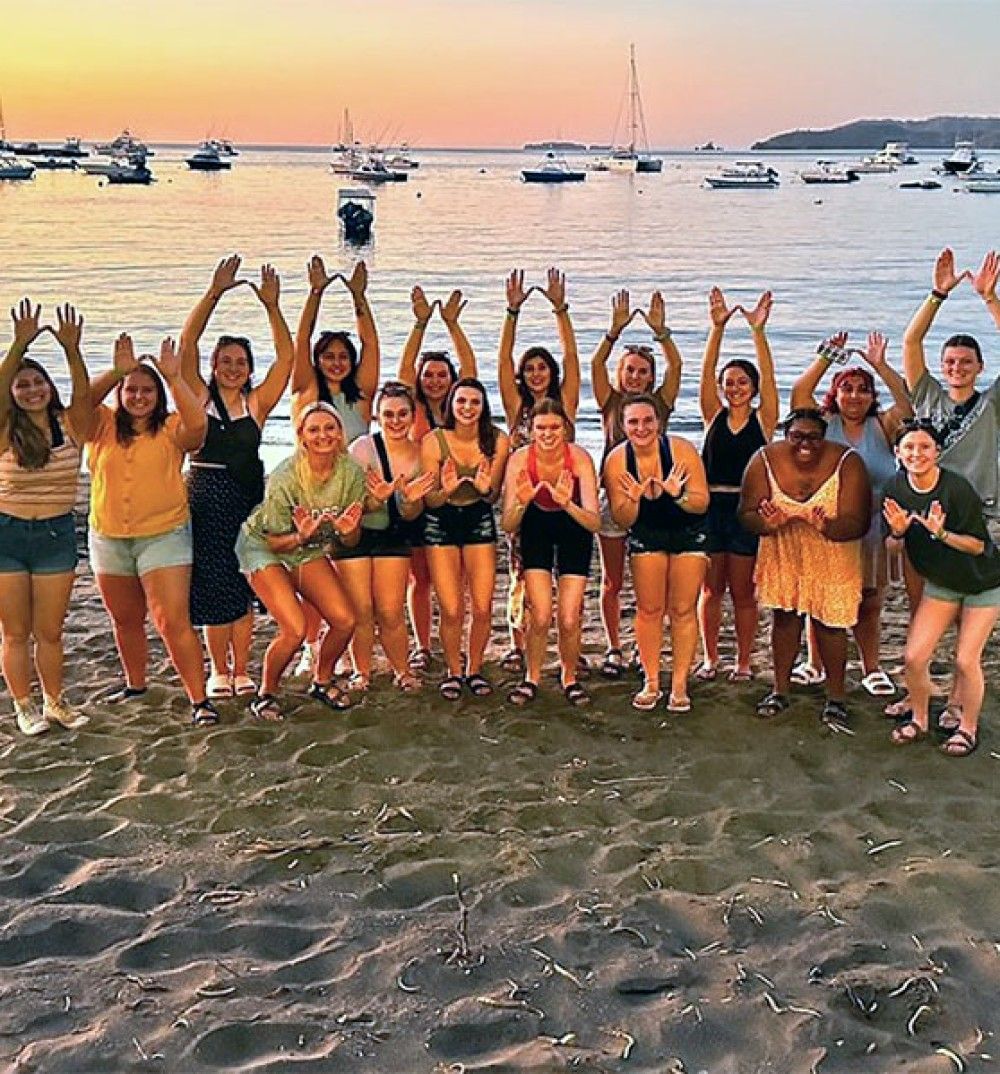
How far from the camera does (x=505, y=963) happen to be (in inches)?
157

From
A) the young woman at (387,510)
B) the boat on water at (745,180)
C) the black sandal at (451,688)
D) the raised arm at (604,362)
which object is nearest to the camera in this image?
the young woman at (387,510)

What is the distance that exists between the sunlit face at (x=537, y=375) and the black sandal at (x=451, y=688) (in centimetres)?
168

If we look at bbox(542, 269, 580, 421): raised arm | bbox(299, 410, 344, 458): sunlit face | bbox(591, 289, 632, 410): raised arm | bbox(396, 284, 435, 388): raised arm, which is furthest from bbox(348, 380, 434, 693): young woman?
bbox(591, 289, 632, 410): raised arm

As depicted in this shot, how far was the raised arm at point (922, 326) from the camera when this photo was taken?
605 centimetres

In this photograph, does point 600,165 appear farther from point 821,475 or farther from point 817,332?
point 821,475

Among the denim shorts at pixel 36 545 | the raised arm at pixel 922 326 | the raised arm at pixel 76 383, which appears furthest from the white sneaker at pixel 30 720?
the raised arm at pixel 922 326

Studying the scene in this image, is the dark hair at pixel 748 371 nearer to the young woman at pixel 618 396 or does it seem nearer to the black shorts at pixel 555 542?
the young woman at pixel 618 396

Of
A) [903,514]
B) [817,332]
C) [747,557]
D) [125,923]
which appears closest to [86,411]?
[125,923]

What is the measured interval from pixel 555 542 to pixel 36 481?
8.58 feet

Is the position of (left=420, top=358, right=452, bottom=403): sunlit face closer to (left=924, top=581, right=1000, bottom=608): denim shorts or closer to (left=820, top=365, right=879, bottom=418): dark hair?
(left=820, top=365, right=879, bottom=418): dark hair

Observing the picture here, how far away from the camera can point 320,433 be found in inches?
228

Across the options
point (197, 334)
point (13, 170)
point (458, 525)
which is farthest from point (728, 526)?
point (13, 170)

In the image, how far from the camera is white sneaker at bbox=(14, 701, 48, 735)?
579cm

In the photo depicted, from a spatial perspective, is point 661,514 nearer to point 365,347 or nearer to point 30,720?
point 365,347
